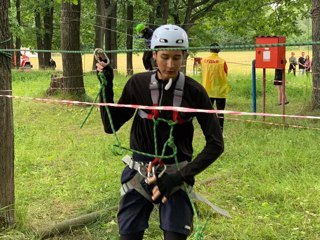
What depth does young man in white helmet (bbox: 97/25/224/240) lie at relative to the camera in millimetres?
2613

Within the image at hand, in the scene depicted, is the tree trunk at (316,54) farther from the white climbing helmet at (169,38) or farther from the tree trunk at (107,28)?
the tree trunk at (107,28)

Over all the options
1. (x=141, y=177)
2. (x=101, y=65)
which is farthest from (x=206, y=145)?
(x=101, y=65)

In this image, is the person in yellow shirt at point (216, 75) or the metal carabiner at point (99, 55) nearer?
the metal carabiner at point (99, 55)

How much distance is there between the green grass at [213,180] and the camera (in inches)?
162

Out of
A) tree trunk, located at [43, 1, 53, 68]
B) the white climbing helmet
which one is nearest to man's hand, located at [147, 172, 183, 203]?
the white climbing helmet

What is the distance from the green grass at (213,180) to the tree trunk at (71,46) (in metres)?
2.22

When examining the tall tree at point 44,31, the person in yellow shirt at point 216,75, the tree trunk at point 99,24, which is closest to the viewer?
the person in yellow shirt at point 216,75

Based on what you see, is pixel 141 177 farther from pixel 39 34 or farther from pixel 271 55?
pixel 39 34

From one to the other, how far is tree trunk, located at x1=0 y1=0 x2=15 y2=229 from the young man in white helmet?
4.12 ft

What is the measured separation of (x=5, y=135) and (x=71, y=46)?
7748mm

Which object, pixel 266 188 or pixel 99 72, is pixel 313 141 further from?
pixel 99 72

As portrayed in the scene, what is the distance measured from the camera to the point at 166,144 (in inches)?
103

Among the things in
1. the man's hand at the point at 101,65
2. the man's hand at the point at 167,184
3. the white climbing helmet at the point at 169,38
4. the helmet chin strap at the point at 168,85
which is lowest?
the man's hand at the point at 167,184

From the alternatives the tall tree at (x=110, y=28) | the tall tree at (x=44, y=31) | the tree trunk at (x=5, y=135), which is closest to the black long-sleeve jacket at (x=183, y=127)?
the tree trunk at (x=5, y=135)
